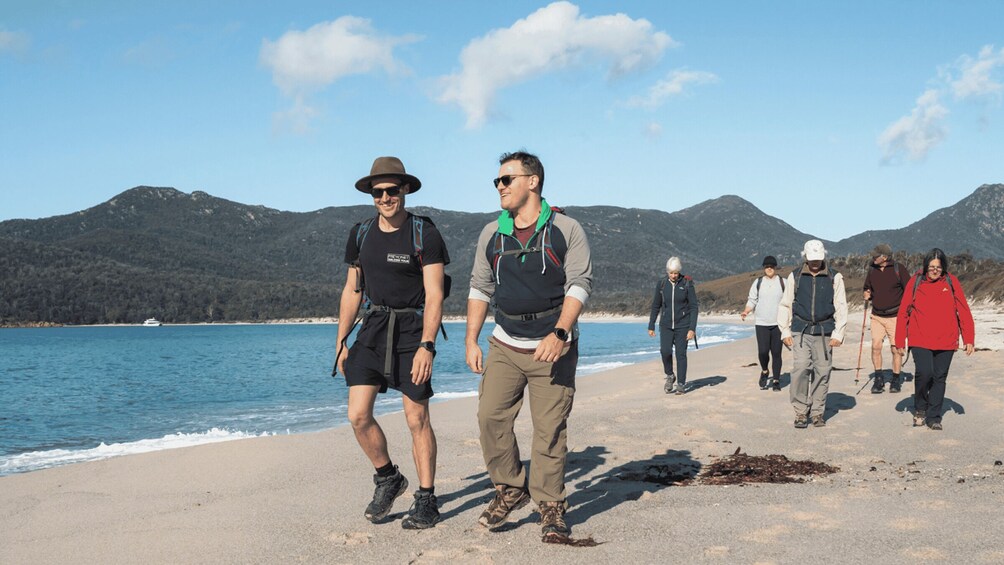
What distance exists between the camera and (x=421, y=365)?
462cm

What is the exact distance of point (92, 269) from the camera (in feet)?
531

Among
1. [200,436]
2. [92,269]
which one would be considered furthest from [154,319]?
[200,436]

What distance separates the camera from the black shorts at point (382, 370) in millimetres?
4754

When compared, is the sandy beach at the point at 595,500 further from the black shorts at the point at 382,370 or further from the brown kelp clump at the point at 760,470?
the black shorts at the point at 382,370

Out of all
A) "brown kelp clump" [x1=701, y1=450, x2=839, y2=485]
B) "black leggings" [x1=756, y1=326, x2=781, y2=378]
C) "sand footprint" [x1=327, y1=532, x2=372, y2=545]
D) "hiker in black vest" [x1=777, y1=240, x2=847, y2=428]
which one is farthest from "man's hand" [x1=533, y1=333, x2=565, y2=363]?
"black leggings" [x1=756, y1=326, x2=781, y2=378]

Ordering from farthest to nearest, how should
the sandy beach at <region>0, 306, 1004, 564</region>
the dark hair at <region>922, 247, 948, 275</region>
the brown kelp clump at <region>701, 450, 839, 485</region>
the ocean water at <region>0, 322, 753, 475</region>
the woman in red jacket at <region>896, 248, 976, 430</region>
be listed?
1. the ocean water at <region>0, 322, 753, 475</region>
2. the dark hair at <region>922, 247, 948, 275</region>
3. the woman in red jacket at <region>896, 248, 976, 430</region>
4. the brown kelp clump at <region>701, 450, 839, 485</region>
5. the sandy beach at <region>0, 306, 1004, 564</region>

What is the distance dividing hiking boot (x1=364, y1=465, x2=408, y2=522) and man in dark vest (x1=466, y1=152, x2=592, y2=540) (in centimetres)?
68

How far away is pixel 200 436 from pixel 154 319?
15793cm

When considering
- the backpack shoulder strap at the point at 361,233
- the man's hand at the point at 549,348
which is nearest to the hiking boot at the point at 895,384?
the man's hand at the point at 549,348

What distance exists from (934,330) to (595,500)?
201 inches

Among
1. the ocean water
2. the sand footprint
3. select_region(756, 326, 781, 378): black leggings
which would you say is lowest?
the ocean water

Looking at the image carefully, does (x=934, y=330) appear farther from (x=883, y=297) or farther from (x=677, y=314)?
(x=677, y=314)

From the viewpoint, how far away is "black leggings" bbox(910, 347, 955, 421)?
8266 millimetres

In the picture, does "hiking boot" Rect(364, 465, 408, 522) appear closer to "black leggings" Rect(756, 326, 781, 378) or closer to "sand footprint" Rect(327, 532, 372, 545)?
"sand footprint" Rect(327, 532, 372, 545)
